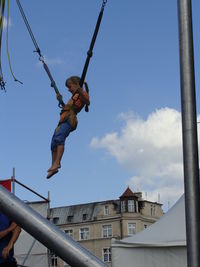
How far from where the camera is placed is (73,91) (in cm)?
580

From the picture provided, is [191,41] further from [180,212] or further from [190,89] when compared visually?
[180,212]

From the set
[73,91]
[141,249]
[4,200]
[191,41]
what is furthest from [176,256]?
[4,200]

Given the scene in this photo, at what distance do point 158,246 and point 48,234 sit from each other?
599 centimetres

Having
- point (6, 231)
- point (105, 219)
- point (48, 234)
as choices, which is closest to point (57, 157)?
point (6, 231)

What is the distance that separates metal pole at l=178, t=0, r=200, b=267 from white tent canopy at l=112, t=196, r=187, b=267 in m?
4.85

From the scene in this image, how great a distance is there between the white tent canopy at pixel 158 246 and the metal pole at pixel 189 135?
485 cm

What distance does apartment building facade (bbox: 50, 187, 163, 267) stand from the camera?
64812mm

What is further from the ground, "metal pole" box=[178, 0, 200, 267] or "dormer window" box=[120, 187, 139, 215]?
"dormer window" box=[120, 187, 139, 215]

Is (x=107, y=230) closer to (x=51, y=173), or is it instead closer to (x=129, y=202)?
(x=129, y=202)

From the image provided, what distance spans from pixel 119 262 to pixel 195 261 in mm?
5873

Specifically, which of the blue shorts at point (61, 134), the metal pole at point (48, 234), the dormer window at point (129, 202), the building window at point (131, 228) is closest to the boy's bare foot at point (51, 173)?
the blue shorts at point (61, 134)

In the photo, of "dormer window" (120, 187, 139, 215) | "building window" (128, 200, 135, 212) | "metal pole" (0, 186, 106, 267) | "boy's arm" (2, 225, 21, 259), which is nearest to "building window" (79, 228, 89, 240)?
"dormer window" (120, 187, 139, 215)

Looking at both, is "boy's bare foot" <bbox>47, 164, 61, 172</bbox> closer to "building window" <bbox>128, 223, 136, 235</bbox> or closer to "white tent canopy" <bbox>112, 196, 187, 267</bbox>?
"white tent canopy" <bbox>112, 196, 187, 267</bbox>

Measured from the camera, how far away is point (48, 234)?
4.05ft
